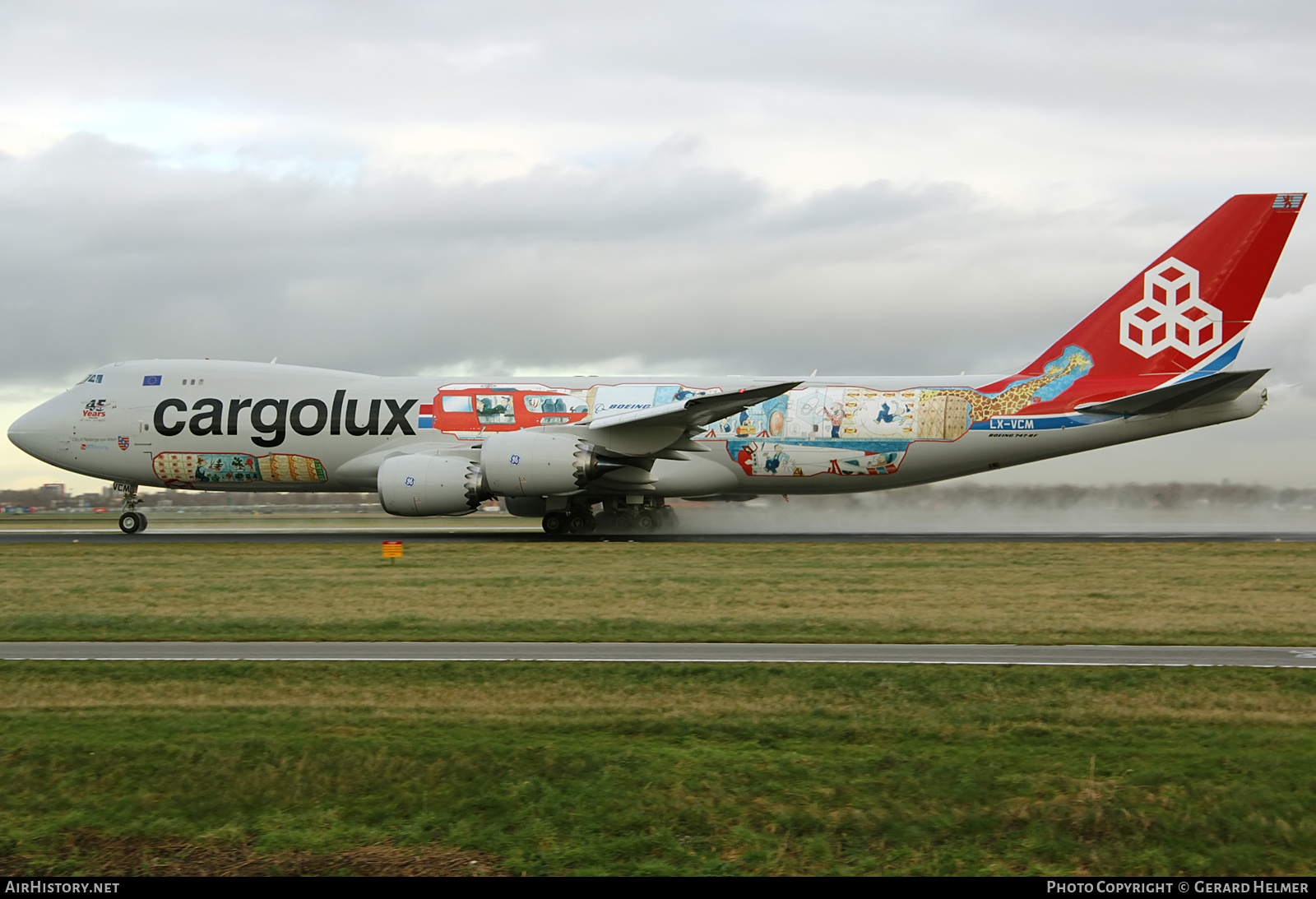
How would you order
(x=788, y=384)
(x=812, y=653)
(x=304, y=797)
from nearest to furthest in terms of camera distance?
(x=304, y=797), (x=812, y=653), (x=788, y=384)

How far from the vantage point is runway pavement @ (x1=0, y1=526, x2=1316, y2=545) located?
28406 millimetres

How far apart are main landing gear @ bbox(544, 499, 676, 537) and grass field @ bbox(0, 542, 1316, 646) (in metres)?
3.80

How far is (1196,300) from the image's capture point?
2886 centimetres

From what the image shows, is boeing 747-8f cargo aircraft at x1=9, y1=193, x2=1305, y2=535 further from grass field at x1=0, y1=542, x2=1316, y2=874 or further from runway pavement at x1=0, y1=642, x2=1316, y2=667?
runway pavement at x1=0, y1=642, x2=1316, y2=667

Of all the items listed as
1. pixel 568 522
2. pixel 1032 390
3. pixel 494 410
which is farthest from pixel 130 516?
pixel 1032 390

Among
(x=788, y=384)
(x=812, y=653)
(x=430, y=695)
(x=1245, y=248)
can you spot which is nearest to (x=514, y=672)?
(x=430, y=695)

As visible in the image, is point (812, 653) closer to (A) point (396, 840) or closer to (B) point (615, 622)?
(B) point (615, 622)

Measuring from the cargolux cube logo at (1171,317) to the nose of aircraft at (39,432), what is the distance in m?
30.2

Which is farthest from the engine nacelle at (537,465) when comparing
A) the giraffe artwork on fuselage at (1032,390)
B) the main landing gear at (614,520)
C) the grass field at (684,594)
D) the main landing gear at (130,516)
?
the main landing gear at (130,516)

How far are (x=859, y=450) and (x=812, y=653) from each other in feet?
58.8

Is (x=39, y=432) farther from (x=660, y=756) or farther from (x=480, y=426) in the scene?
(x=660, y=756)

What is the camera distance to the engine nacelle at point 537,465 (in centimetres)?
2792

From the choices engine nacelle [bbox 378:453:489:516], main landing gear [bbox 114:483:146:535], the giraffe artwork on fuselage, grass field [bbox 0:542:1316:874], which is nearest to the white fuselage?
the giraffe artwork on fuselage

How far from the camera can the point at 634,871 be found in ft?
21.1
